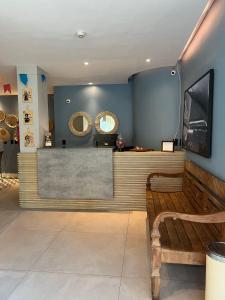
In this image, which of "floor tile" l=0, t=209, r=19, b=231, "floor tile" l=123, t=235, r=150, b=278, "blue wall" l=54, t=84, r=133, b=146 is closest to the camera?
"floor tile" l=123, t=235, r=150, b=278

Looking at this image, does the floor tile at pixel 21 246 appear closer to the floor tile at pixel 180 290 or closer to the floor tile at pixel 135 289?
the floor tile at pixel 135 289

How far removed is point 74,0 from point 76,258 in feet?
8.43

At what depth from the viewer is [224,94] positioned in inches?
83.5

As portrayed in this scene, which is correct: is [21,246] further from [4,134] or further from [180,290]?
[4,134]

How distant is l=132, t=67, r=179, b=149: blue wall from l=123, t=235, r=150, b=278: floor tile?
2175mm

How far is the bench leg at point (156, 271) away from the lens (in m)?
1.89

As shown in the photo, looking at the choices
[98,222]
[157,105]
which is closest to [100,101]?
[157,105]

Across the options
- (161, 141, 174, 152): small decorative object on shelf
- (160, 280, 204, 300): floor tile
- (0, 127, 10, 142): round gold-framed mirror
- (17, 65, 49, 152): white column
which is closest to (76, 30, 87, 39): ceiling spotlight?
(17, 65, 49, 152): white column

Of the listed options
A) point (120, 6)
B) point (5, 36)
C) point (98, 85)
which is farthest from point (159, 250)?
point (98, 85)

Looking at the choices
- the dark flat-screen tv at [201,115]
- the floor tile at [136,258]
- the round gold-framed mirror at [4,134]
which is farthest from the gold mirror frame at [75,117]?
the floor tile at [136,258]

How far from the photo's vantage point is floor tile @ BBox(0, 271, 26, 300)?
80.4 inches

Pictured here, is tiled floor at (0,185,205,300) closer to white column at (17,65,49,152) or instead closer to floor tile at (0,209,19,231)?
floor tile at (0,209,19,231)

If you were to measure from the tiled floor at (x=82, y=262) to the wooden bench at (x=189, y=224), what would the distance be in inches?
14.3

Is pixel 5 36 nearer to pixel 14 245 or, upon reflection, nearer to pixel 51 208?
pixel 14 245
